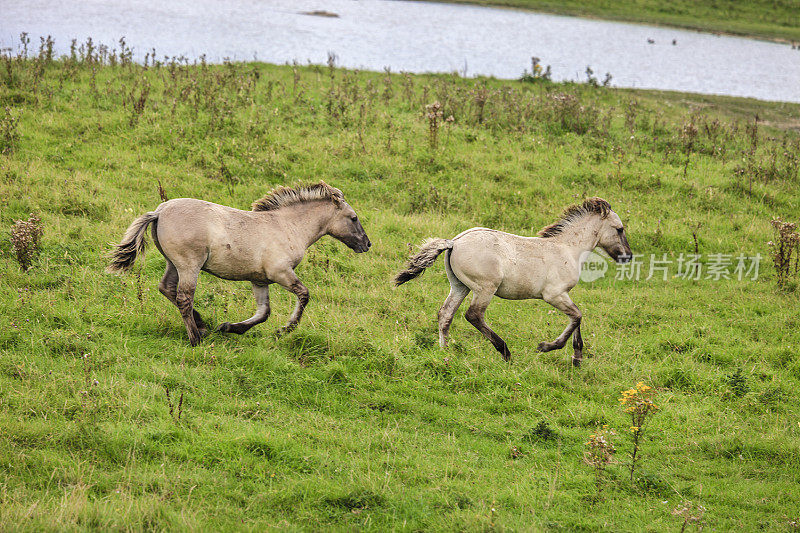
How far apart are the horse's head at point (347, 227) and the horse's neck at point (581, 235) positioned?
2.79 metres

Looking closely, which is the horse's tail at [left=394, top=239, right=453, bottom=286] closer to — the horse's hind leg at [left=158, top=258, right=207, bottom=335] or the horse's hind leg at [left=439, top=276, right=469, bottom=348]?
the horse's hind leg at [left=439, top=276, right=469, bottom=348]

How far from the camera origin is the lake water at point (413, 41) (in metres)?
28.0

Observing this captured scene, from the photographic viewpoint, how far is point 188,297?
7961 millimetres

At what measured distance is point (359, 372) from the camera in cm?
800

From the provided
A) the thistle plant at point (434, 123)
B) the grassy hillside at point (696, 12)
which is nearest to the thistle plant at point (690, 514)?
the thistle plant at point (434, 123)

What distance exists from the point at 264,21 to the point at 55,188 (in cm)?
2989

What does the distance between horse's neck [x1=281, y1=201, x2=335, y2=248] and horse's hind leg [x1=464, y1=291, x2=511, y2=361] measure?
2.22 metres

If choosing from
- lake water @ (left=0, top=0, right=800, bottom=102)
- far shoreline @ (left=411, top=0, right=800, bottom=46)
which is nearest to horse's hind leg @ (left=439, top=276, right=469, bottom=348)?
lake water @ (left=0, top=0, right=800, bottom=102)

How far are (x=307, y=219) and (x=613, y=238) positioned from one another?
14.7ft

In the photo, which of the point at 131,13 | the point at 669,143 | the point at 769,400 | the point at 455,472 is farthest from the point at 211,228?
the point at 131,13

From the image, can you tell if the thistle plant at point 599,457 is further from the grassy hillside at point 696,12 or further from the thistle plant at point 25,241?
the grassy hillside at point 696,12

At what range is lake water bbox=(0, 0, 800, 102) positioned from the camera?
92.0 feet

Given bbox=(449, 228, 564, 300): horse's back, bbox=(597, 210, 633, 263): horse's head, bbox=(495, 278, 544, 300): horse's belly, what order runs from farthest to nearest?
bbox=(597, 210, 633, 263): horse's head → bbox=(495, 278, 544, 300): horse's belly → bbox=(449, 228, 564, 300): horse's back

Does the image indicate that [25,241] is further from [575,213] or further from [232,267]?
[575,213]
